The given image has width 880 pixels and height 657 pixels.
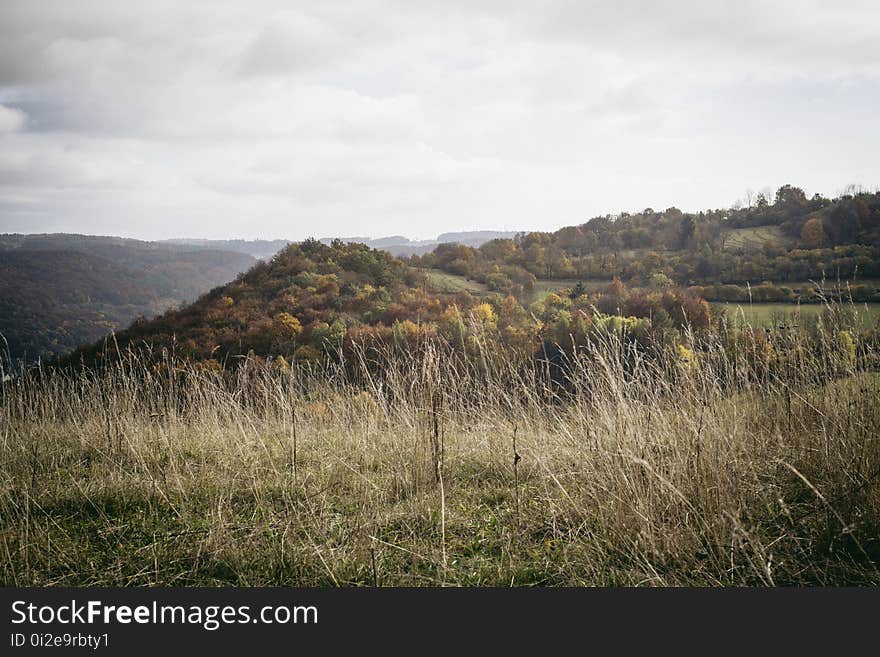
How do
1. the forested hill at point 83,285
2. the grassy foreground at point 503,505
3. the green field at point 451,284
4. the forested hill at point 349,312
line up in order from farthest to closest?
the green field at point 451,284, the forested hill at point 83,285, the forested hill at point 349,312, the grassy foreground at point 503,505

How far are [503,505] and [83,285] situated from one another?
56.7 meters

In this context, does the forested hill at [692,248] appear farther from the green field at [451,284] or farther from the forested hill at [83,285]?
the forested hill at [83,285]

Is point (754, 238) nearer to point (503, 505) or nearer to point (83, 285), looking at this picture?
point (503, 505)

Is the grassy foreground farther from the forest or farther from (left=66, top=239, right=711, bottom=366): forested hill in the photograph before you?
(left=66, top=239, right=711, bottom=366): forested hill

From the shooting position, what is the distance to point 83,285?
46344 mm

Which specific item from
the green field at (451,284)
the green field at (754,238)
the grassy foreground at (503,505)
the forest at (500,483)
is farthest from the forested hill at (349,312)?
the grassy foreground at (503,505)

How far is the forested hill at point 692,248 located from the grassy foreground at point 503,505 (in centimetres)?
1691

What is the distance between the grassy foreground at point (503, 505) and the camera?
2.32 m

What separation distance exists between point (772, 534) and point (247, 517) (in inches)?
122

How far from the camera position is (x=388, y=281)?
107 ft

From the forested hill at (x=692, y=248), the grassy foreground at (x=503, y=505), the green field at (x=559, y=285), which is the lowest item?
the grassy foreground at (x=503, y=505)

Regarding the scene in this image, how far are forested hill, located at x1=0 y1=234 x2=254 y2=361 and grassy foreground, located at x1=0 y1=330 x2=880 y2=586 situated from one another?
426 cm

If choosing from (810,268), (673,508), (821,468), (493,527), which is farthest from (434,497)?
(810,268)

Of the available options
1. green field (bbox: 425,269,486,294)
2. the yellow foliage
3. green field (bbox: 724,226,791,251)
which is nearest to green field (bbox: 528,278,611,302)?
green field (bbox: 425,269,486,294)
